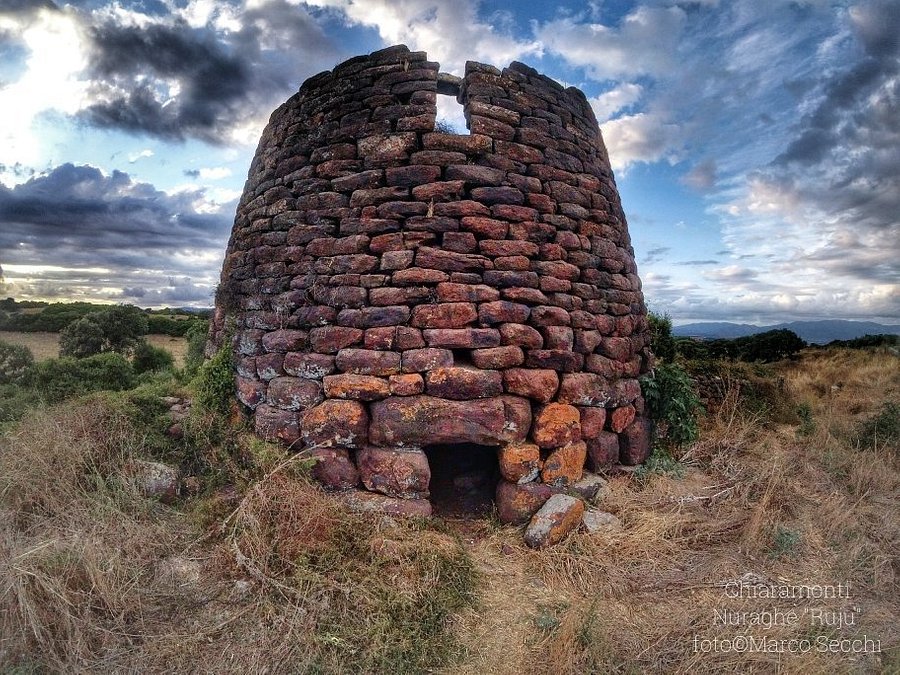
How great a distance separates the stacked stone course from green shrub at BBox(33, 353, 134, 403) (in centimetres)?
453

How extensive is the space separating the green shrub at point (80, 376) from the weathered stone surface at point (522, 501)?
688 cm

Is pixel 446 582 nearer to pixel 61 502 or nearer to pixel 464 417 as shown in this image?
pixel 464 417

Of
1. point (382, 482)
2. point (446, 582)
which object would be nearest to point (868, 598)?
point (446, 582)

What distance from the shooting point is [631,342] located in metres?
5.13

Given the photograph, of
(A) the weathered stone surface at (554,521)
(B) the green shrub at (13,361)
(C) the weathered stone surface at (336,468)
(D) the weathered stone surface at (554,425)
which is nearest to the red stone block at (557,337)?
(D) the weathered stone surface at (554,425)

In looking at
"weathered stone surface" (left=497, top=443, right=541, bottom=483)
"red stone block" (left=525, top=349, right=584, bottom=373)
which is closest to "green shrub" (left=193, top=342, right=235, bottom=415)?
"weathered stone surface" (left=497, top=443, right=541, bottom=483)

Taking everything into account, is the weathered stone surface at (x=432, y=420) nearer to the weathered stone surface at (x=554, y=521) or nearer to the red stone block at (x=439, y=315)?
the red stone block at (x=439, y=315)

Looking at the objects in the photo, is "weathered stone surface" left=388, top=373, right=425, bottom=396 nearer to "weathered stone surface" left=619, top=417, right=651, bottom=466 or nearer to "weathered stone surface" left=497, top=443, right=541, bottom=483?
"weathered stone surface" left=497, top=443, right=541, bottom=483

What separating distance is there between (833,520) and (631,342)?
2452 millimetres

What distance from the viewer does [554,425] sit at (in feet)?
13.8

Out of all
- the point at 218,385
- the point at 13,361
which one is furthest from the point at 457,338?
the point at 13,361

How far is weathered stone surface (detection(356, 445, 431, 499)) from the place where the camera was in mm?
3949

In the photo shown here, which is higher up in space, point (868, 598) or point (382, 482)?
point (382, 482)

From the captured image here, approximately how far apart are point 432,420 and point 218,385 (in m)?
2.50
